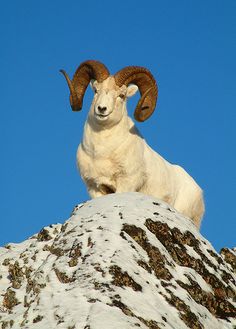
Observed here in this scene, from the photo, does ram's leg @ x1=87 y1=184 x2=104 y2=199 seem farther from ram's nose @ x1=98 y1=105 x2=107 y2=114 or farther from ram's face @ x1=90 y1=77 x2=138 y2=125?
ram's nose @ x1=98 y1=105 x2=107 y2=114

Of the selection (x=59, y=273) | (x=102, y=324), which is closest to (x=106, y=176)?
(x=59, y=273)

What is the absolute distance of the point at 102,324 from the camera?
1211 centimetres

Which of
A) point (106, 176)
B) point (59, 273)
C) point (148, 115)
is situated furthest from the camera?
point (148, 115)

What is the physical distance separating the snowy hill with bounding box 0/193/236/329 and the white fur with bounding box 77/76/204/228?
2.47m

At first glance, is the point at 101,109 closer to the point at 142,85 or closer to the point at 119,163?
the point at 119,163

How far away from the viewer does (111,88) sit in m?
20.4

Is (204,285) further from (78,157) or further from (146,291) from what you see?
(78,157)

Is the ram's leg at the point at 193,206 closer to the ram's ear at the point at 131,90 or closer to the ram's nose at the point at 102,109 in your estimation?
the ram's ear at the point at 131,90

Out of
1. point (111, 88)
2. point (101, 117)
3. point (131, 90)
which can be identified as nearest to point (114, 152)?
point (101, 117)

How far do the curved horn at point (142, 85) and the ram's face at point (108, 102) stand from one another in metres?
0.29

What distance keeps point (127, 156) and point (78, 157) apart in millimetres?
1173

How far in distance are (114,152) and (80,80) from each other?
246 cm

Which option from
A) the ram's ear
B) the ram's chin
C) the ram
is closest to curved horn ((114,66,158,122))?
the ram

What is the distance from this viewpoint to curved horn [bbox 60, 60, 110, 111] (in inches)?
821
